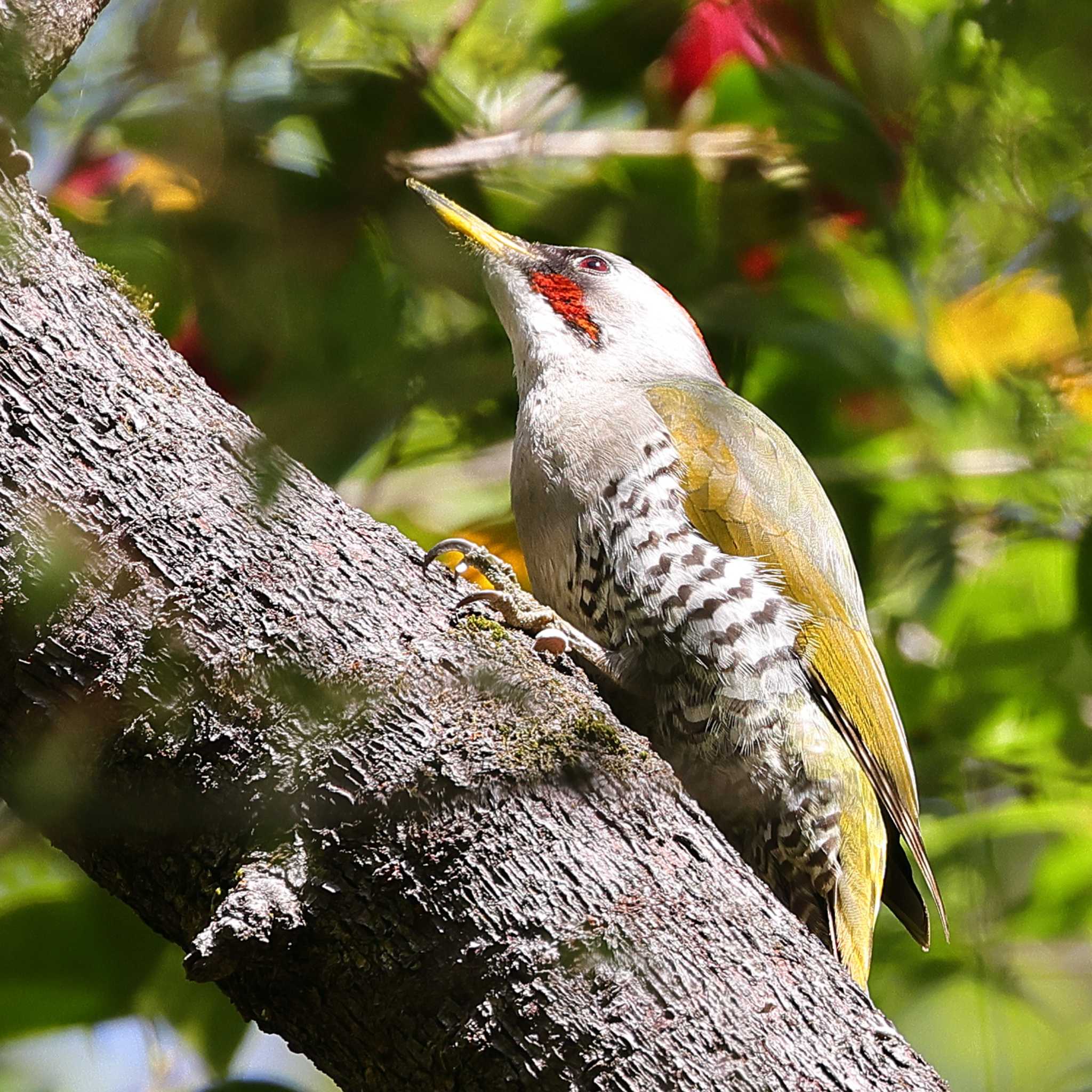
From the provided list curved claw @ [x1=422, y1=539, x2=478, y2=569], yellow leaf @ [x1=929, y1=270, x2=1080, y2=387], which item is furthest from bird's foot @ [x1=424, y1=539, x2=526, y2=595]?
yellow leaf @ [x1=929, y1=270, x2=1080, y2=387]

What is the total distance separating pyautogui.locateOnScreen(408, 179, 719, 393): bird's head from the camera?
346 centimetres

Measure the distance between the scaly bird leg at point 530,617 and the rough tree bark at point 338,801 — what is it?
0.51 m

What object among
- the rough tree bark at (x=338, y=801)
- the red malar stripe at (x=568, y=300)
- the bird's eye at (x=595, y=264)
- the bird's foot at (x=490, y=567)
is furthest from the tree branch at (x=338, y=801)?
the bird's eye at (x=595, y=264)

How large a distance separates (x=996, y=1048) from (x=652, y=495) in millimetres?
1391

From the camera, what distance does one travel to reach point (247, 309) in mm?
2395

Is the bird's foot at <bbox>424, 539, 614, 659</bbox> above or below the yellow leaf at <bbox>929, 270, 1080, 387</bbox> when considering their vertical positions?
below

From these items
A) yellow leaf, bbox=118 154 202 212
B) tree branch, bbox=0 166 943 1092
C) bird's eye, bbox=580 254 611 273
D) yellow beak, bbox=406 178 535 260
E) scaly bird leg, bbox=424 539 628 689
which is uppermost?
bird's eye, bbox=580 254 611 273

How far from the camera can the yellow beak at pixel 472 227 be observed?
9.61 feet

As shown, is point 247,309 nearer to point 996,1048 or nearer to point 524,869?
point 524,869

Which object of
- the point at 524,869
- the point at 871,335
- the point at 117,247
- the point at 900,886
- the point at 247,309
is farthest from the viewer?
the point at 900,886

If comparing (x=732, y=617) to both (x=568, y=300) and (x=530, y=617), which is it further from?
(x=568, y=300)

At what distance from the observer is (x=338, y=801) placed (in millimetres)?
1948

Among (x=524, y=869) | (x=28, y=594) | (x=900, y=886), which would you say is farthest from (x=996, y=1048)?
(x=28, y=594)

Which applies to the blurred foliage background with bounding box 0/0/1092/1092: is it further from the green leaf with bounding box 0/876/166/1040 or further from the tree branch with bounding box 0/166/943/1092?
the tree branch with bounding box 0/166/943/1092
